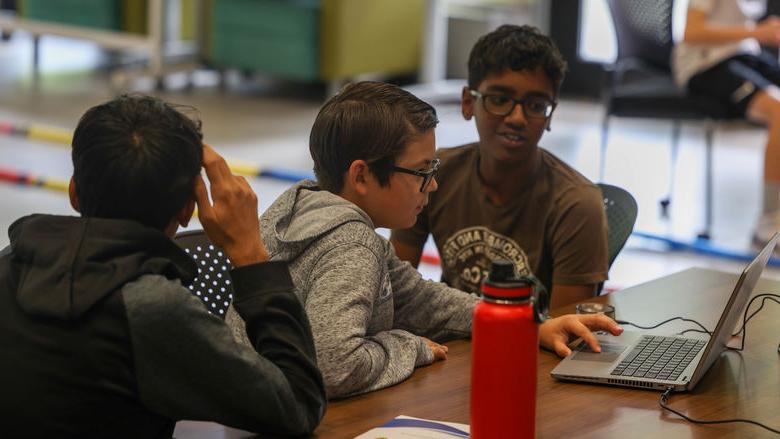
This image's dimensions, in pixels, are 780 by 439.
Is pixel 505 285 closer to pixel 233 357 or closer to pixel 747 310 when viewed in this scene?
pixel 233 357

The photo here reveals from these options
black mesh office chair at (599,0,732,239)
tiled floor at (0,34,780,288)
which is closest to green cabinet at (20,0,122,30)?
tiled floor at (0,34,780,288)

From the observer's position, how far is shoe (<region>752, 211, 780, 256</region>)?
485cm

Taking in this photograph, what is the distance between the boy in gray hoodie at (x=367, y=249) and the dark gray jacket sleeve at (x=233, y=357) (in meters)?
0.15

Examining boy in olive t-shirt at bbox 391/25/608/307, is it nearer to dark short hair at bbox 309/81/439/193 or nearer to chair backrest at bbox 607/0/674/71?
dark short hair at bbox 309/81/439/193

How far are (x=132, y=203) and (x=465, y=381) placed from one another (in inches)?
23.0

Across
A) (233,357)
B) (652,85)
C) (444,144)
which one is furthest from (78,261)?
(444,144)

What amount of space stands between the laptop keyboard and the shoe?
2986 mm

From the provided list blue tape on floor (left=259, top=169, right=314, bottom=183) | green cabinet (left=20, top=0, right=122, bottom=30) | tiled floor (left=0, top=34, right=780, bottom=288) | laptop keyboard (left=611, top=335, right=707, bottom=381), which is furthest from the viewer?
green cabinet (left=20, top=0, right=122, bottom=30)

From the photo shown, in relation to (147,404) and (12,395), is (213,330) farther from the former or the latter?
(12,395)

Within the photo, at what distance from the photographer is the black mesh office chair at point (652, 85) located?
510 cm

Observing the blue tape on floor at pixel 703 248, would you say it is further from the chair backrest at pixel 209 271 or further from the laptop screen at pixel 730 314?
the chair backrest at pixel 209 271

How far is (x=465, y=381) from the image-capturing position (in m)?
1.80

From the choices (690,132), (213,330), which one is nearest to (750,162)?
(690,132)

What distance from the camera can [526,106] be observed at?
2531mm
